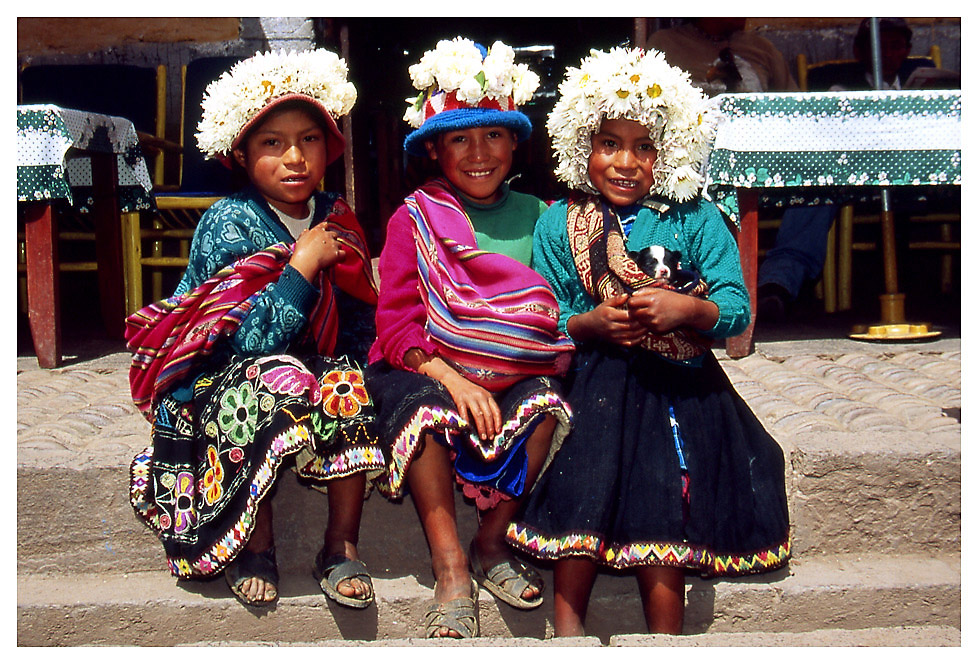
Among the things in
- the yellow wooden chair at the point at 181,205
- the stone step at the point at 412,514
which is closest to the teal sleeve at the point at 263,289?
the stone step at the point at 412,514

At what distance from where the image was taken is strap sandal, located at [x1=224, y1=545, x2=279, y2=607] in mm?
2370

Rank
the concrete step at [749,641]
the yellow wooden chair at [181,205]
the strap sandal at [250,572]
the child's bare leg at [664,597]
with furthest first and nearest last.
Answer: the yellow wooden chair at [181,205] < the strap sandal at [250,572] < the child's bare leg at [664,597] < the concrete step at [749,641]

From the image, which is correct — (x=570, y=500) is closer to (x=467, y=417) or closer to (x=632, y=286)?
(x=467, y=417)

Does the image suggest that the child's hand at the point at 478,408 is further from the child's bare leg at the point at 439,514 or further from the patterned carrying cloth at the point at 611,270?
the patterned carrying cloth at the point at 611,270

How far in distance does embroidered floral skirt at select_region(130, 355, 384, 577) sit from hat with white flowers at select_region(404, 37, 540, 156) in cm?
77

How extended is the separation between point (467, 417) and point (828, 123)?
95.4 inches

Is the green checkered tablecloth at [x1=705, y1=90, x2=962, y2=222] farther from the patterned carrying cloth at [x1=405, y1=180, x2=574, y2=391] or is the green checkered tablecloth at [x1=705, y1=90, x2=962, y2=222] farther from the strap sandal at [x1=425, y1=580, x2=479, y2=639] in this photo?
the strap sandal at [x1=425, y1=580, x2=479, y2=639]

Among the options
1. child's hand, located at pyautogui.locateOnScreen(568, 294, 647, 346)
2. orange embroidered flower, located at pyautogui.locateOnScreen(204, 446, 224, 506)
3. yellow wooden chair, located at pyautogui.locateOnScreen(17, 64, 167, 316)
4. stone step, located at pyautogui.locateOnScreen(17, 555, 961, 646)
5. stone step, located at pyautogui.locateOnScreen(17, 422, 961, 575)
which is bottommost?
stone step, located at pyautogui.locateOnScreen(17, 555, 961, 646)

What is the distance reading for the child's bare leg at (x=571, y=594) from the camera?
229 cm

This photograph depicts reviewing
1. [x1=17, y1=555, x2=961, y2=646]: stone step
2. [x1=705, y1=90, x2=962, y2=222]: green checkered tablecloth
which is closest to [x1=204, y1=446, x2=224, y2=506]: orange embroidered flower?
[x1=17, y1=555, x2=961, y2=646]: stone step

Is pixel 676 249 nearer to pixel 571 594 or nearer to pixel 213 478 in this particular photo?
pixel 571 594

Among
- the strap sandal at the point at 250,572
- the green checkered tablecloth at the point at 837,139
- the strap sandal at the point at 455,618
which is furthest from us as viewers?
the green checkered tablecloth at the point at 837,139

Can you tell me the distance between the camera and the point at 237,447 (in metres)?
2.28

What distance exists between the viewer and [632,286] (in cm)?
237
